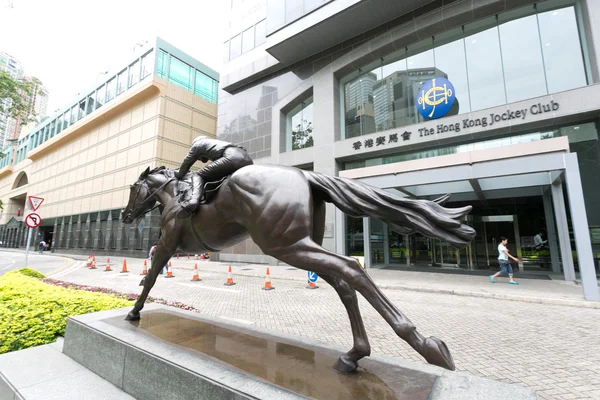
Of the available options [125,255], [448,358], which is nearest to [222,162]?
[448,358]

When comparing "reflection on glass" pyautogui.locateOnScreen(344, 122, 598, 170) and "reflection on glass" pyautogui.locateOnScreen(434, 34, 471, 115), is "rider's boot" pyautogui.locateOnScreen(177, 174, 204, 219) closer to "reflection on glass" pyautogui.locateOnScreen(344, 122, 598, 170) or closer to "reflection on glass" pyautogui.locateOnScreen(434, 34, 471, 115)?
"reflection on glass" pyautogui.locateOnScreen(344, 122, 598, 170)

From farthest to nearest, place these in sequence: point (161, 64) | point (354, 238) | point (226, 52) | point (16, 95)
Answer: point (161, 64) < point (226, 52) < point (354, 238) < point (16, 95)

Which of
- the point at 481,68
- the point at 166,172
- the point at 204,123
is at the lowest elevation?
the point at 166,172

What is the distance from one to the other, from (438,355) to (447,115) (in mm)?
15073

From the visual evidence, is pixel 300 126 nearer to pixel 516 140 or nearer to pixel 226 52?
pixel 226 52

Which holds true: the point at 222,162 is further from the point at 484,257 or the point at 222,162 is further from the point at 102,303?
the point at 484,257

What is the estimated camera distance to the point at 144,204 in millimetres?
4488

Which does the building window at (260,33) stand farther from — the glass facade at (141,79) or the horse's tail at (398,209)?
the horse's tail at (398,209)

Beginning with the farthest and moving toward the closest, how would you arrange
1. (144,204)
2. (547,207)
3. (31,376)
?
(547,207) → (144,204) → (31,376)

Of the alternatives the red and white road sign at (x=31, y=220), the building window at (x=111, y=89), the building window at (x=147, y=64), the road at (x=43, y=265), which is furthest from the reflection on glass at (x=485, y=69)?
the building window at (x=111, y=89)

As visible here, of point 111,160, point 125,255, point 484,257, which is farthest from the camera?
point 111,160

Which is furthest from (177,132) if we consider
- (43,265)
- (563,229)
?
(563,229)

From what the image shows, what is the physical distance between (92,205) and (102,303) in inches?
1349

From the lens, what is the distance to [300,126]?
19.7 meters
